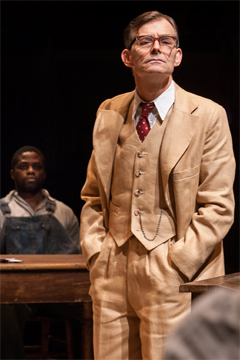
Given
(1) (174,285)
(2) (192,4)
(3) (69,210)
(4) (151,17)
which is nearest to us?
(1) (174,285)

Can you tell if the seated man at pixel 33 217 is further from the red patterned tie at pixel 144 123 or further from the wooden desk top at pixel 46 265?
the red patterned tie at pixel 144 123

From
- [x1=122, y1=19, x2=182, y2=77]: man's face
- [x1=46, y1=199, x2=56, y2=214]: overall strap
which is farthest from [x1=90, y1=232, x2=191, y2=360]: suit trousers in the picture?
[x1=46, y1=199, x2=56, y2=214]: overall strap

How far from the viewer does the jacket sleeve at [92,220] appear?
220 cm

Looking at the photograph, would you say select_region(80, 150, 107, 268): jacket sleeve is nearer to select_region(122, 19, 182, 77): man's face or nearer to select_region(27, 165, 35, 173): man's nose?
select_region(122, 19, 182, 77): man's face

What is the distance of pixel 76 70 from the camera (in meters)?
3.83

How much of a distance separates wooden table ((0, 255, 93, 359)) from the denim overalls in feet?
2.42

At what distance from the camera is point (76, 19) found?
3.80 metres

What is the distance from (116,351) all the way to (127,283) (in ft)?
0.90

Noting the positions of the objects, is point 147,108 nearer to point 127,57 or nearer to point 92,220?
point 127,57

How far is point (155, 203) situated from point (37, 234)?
6.34ft

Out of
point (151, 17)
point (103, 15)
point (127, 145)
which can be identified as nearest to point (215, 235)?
point (127, 145)

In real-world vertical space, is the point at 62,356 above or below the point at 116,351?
below

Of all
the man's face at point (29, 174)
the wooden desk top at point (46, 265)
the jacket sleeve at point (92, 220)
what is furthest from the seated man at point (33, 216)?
the jacket sleeve at point (92, 220)

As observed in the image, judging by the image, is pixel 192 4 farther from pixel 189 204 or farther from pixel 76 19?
pixel 189 204
